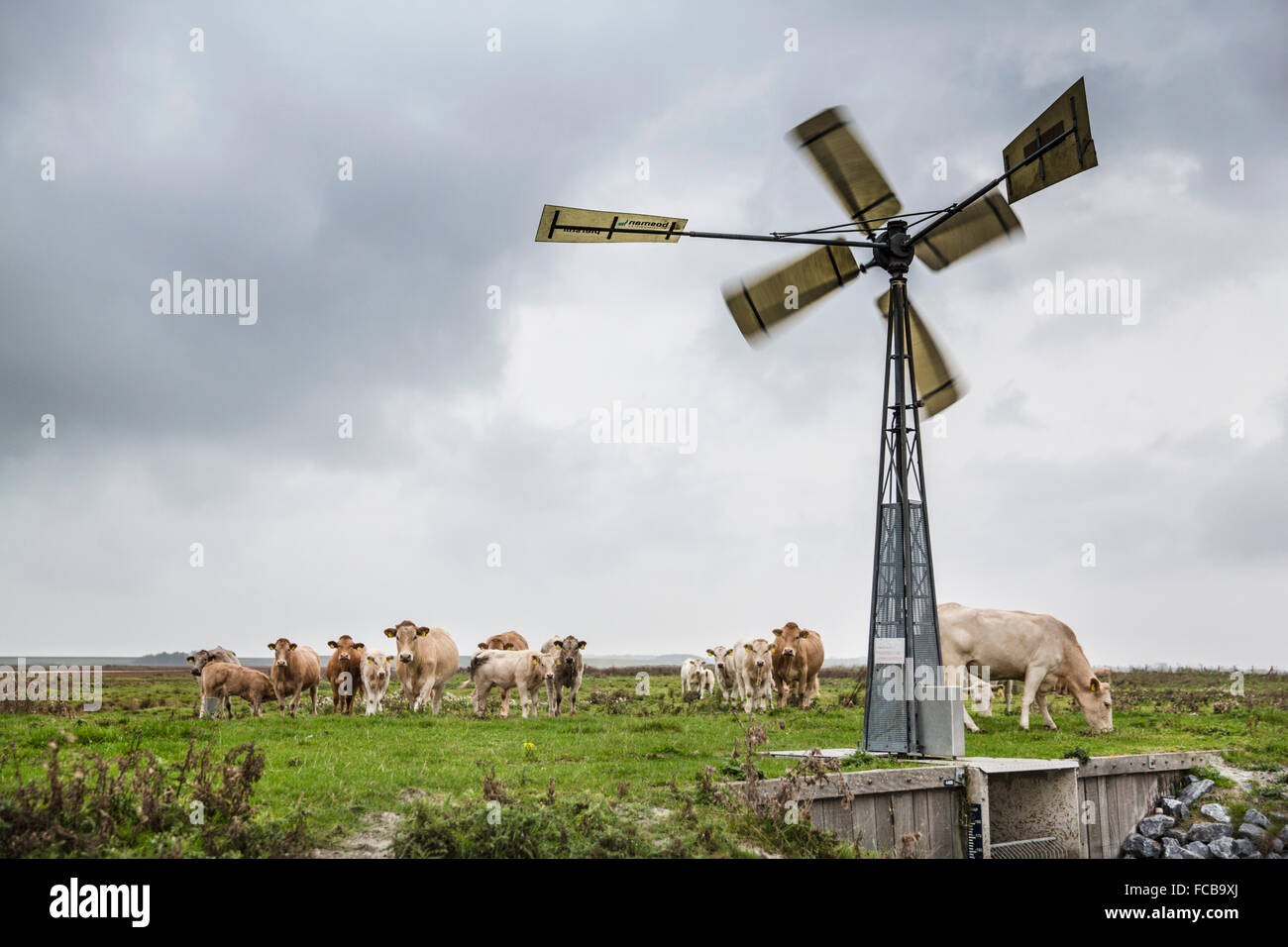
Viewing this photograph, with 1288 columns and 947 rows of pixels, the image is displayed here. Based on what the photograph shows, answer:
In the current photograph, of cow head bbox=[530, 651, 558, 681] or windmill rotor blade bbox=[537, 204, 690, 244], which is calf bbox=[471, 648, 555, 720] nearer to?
cow head bbox=[530, 651, 558, 681]

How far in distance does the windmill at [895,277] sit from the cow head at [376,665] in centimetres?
1110

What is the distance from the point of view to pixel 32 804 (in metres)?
8.73

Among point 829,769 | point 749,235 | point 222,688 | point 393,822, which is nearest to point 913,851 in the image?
point 829,769

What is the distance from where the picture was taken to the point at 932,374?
61.3 ft

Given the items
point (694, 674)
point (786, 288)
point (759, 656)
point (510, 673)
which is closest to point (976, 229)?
point (786, 288)

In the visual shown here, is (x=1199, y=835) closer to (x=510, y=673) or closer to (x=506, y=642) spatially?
(x=510, y=673)

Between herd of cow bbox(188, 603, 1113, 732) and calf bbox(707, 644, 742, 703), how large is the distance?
10.3ft

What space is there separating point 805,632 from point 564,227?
13084 millimetres

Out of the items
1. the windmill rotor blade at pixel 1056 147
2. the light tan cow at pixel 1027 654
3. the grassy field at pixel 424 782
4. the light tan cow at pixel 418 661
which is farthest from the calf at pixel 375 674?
the windmill rotor blade at pixel 1056 147

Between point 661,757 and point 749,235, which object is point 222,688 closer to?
point 661,757

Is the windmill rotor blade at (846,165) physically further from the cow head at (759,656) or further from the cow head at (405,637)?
the cow head at (405,637)

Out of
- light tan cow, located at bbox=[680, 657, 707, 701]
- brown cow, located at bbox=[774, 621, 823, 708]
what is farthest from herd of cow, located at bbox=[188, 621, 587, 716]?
light tan cow, located at bbox=[680, 657, 707, 701]

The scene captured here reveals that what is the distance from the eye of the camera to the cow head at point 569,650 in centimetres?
2227

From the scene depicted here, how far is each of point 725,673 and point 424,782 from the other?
18.4m
